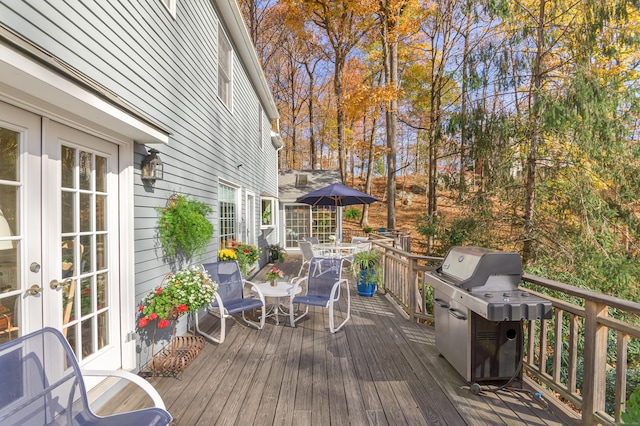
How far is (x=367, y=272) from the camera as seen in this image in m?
6.00

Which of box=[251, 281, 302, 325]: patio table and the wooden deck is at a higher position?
box=[251, 281, 302, 325]: patio table

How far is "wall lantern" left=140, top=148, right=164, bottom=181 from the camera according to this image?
3102 mm

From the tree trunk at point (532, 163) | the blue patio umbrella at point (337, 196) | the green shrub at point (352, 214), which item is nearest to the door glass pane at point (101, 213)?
the blue patio umbrella at point (337, 196)

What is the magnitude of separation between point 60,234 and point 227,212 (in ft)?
13.2

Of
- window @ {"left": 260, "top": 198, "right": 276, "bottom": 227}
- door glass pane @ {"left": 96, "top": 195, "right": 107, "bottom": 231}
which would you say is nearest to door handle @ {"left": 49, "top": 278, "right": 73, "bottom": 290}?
door glass pane @ {"left": 96, "top": 195, "right": 107, "bottom": 231}

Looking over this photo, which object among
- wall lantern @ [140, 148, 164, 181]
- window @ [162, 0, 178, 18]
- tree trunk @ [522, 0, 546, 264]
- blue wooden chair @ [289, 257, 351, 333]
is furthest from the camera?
tree trunk @ [522, 0, 546, 264]

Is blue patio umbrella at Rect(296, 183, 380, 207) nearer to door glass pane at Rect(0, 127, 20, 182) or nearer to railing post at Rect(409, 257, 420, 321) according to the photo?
railing post at Rect(409, 257, 420, 321)

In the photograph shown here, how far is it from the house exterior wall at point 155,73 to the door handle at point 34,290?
941mm

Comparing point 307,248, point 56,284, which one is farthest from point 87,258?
point 307,248

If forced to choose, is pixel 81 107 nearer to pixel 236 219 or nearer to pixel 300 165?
pixel 236 219

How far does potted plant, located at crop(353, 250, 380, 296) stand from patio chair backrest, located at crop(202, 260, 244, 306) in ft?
8.02

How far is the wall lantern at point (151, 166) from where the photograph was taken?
3.10 m

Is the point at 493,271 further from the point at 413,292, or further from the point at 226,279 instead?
the point at 226,279

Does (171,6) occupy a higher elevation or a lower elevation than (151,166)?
higher
